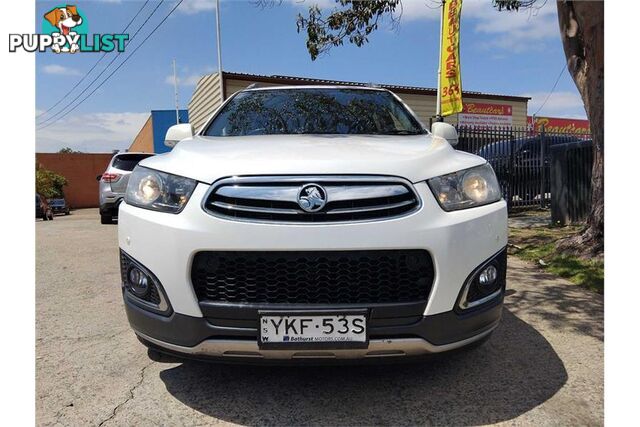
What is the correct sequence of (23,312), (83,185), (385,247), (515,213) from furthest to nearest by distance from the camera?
(83,185), (515,213), (23,312), (385,247)

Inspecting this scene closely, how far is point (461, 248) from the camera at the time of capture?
2.16 metres

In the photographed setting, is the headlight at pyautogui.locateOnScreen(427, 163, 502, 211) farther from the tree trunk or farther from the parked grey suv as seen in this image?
the parked grey suv

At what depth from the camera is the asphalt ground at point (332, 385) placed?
7.46 ft

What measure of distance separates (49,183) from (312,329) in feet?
86.9

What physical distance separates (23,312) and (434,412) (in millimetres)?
2686

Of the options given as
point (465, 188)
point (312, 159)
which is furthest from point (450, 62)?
point (312, 159)

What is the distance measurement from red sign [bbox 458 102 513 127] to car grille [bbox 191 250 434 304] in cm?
1658

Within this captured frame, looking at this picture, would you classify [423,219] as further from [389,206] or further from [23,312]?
[23,312]

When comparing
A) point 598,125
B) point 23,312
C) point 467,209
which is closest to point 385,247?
point 467,209

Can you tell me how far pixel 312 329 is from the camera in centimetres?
208

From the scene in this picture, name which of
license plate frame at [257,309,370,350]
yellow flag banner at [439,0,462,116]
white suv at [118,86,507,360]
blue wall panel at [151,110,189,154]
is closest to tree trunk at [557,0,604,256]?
yellow flag banner at [439,0,462,116]

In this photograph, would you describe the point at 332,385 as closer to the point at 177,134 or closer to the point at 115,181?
the point at 177,134

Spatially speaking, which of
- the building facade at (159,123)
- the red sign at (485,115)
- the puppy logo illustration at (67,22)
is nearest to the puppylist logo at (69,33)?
the puppy logo illustration at (67,22)

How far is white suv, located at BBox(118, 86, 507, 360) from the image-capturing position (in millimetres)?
2082
